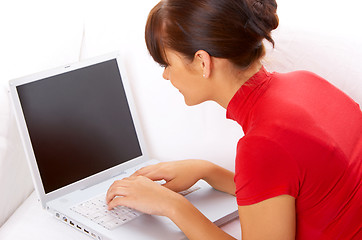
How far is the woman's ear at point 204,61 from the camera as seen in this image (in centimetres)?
89

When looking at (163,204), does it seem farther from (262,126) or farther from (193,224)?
(262,126)

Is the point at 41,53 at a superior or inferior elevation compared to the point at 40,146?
superior

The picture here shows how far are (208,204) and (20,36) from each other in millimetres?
679

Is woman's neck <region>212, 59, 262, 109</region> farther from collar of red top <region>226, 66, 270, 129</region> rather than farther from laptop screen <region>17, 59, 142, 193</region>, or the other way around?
laptop screen <region>17, 59, 142, 193</region>

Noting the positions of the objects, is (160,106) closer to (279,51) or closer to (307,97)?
(279,51)

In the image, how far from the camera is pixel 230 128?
1.36 metres

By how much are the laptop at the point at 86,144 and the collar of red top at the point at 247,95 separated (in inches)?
9.8

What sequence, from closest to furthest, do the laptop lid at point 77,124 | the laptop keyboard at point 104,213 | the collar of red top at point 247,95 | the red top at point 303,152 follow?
the red top at point 303,152
the collar of red top at point 247,95
the laptop keyboard at point 104,213
the laptop lid at point 77,124

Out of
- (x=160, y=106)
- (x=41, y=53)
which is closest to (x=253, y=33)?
(x=160, y=106)

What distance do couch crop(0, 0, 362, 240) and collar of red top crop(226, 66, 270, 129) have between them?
26 cm

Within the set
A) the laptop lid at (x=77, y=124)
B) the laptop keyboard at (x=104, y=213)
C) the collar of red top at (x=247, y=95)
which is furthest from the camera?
the laptop lid at (x=77, y=124)

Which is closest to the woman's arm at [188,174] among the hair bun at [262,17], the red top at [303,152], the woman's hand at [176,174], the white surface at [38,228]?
the woman's hand at [176,174]

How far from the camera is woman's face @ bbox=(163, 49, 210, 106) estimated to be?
94 cm

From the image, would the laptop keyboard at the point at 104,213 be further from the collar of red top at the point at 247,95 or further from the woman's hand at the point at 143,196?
the collar of red top at the point at 247,95
